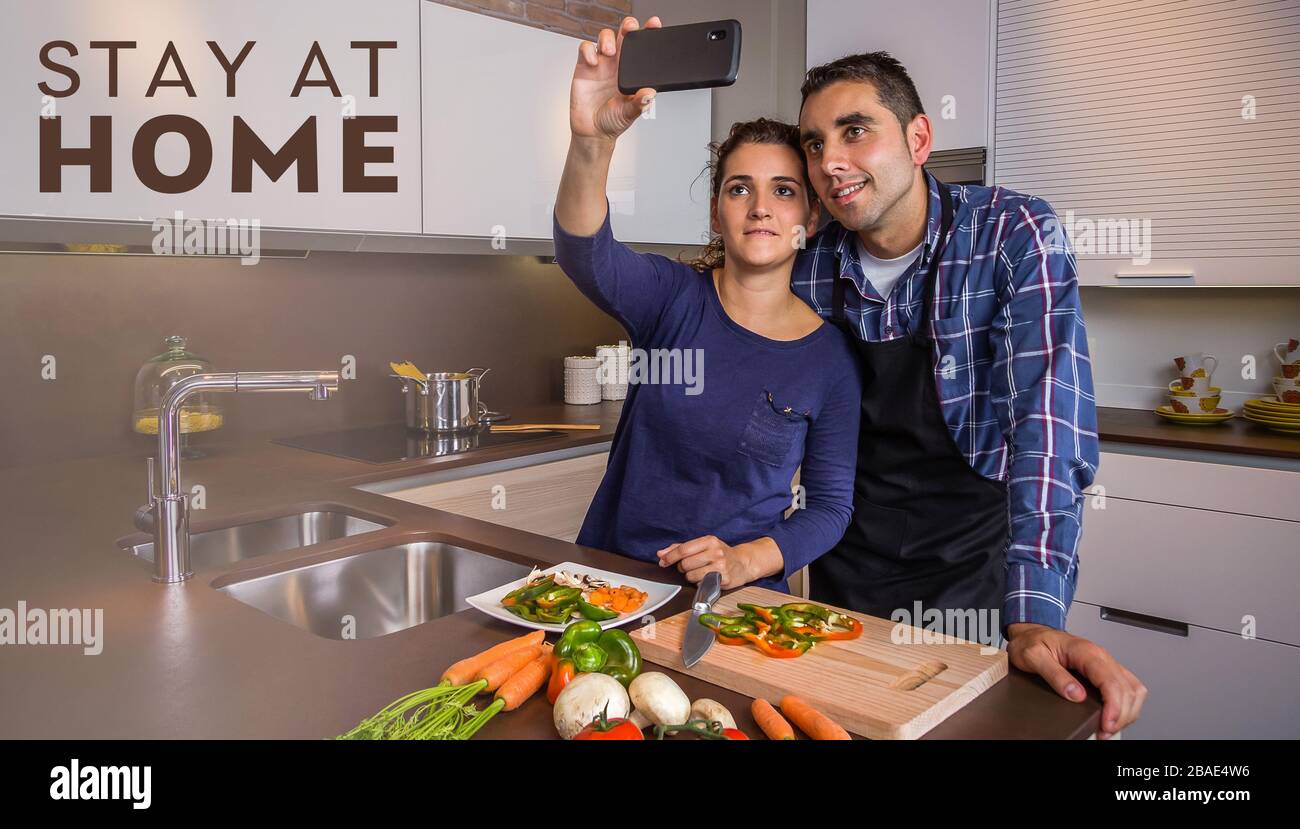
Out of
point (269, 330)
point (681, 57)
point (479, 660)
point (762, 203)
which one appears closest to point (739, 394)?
point (762, 203)

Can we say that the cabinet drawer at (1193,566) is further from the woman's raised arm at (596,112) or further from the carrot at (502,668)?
the carrot at (502,668)

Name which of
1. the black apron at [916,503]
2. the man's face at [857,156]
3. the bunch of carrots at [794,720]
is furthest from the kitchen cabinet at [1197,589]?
the bunch of carrots at [794,720]

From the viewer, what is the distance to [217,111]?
2100 millimetres

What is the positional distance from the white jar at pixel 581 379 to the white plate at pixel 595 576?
6.42 feet

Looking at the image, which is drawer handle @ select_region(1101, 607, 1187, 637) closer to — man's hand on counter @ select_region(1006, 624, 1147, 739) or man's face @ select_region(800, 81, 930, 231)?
man's face @ select_region(800, 81, 930, 231)

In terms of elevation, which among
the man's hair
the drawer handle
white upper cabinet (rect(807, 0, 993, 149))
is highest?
white upper cabinet (rect(807, 0, 993, 149))

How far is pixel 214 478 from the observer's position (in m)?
2.03

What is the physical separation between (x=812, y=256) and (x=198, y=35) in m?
1.41

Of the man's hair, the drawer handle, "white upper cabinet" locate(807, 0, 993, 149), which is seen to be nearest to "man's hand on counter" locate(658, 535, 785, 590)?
the man's hair

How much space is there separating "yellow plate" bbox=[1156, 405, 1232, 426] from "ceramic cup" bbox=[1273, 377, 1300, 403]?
0.14m

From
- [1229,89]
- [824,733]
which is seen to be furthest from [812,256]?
[1229,89]

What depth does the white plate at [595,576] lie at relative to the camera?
3.58 ft

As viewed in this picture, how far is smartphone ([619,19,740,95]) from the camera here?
990 mm
